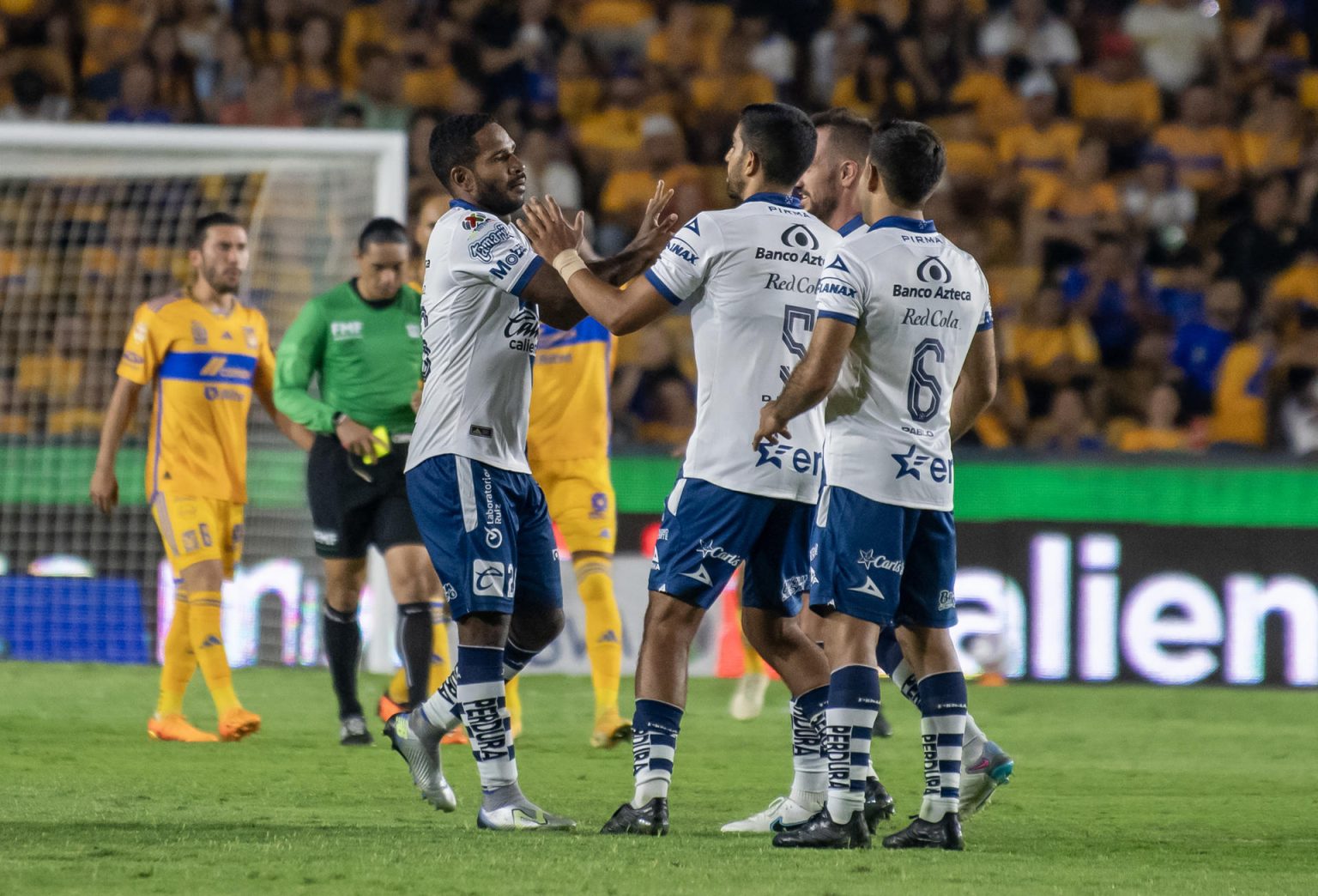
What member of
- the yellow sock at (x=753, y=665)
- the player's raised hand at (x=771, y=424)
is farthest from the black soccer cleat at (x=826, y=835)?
the yellow sock at (x=753, y=665)

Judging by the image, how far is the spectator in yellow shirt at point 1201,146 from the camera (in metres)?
14.5

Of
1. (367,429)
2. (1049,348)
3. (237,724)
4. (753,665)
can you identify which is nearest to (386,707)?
(237,724)

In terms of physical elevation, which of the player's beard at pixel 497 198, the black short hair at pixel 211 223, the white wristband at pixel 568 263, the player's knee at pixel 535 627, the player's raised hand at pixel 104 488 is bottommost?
the player's knee at pixel 535 627

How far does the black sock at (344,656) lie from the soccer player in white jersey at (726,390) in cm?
294

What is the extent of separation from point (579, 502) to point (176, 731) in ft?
6.59

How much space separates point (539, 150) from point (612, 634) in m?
6.87

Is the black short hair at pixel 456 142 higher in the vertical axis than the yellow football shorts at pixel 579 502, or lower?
higher

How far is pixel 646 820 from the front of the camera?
5352 mm

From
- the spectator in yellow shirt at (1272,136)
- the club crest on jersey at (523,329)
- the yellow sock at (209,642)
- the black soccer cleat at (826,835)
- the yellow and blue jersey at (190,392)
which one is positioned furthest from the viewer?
the spectator in yellow shirt at (1272,136)

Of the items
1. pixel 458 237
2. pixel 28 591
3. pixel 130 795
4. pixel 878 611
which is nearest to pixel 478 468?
pixel 458 237

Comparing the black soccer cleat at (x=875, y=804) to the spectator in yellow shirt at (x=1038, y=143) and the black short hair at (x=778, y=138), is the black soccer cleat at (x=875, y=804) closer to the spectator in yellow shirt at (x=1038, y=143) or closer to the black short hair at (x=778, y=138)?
the black short hair at (x=778, y=138)

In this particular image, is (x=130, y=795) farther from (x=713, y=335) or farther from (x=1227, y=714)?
(x=1227, y=714)

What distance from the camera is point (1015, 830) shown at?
586 cm

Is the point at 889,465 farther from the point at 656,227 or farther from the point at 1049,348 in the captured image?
the point at 1049,348
